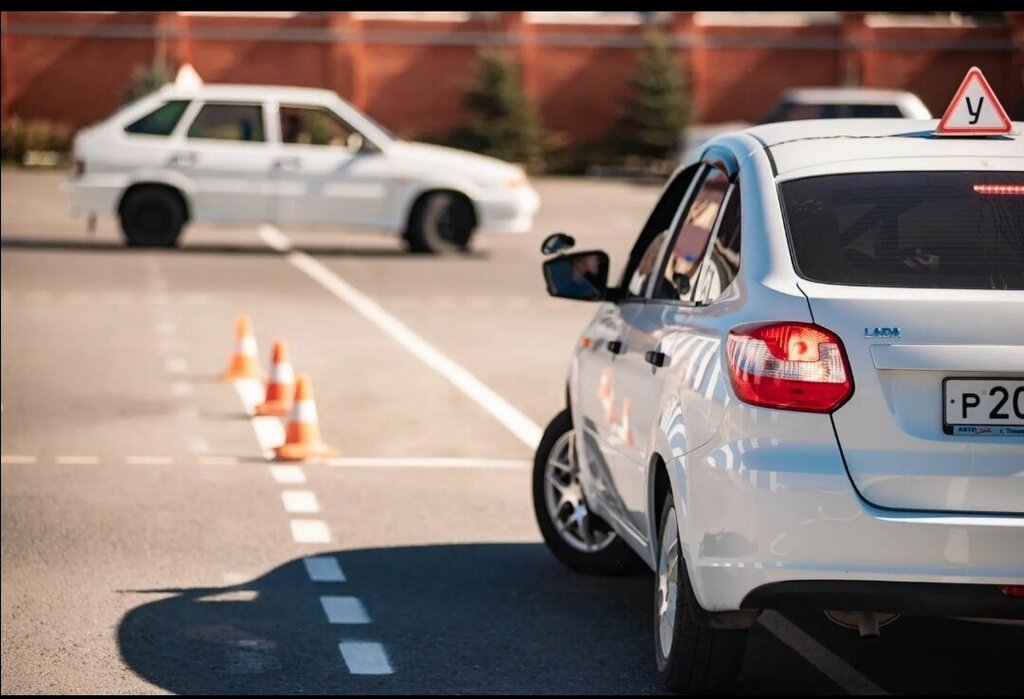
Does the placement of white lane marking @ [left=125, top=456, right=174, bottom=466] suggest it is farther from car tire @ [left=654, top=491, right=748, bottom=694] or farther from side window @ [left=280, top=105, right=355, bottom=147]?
side window @ [left=280, top=105, right=355, bottom=147]

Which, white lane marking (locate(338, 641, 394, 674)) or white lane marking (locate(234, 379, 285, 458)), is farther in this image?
white lane marking (locate(234, 379, 285, 458))

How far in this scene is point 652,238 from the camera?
7793 mm

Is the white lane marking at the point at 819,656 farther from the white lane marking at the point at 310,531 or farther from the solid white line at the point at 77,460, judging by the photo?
the solid white line at the point at 77,460

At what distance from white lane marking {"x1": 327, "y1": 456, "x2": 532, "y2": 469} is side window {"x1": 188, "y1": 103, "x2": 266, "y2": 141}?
558 inches

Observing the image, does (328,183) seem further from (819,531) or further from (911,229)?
(819,531)

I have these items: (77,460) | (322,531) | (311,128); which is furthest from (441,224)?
(322,531)

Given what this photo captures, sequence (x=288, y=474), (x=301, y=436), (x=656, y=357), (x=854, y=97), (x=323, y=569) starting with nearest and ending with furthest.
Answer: (x=656, y=357) → (x=323, y=569) → (x=288, y=474) → (x=301, y=436) → (x=854, y=97)

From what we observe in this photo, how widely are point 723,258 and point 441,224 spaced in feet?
62.9

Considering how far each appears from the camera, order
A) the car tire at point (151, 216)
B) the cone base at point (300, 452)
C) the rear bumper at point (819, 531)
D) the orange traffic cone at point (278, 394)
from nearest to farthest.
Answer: the rear bumper at point (819, 531)
the cone base at point (300, 452)
the orange traffic cone at point (278, 394)
the car tire at point (151, 216)

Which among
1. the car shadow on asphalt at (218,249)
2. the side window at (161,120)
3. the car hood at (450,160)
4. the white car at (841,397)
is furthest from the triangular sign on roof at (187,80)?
the white car at (841,397)

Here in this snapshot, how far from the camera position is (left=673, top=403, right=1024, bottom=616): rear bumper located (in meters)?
5.51

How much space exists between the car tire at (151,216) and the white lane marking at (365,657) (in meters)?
18.3

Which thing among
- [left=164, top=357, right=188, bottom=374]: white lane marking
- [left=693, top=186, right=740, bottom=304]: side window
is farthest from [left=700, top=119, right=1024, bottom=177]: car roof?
[left=164, top=357, right=188, bottom=374]: white lane marking

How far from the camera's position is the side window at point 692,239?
6.76 meters
